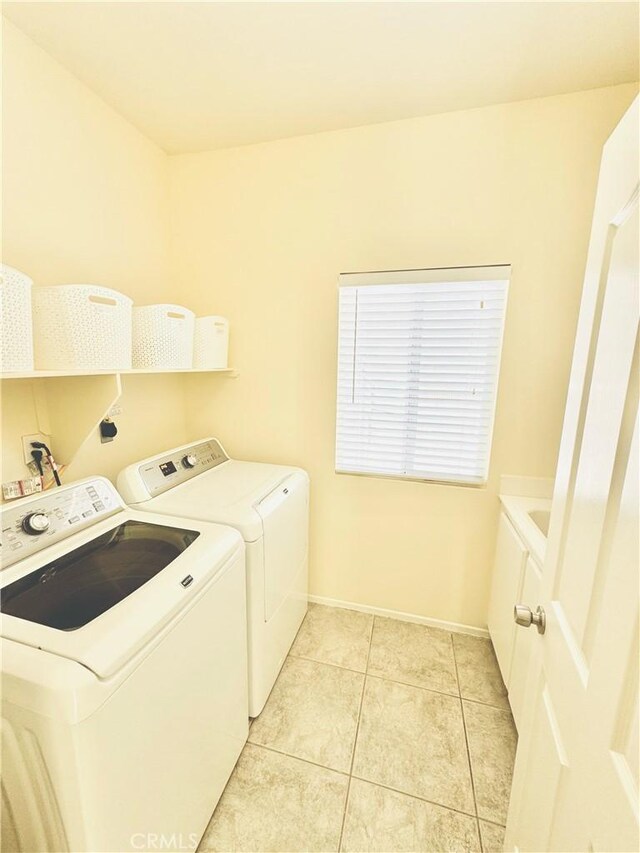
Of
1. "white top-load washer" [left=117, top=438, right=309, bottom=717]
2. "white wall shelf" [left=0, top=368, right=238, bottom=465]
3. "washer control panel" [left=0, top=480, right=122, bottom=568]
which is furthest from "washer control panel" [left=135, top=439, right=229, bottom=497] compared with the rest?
"white wall shelf" [left=0, top=368, right=238, bottom=465]

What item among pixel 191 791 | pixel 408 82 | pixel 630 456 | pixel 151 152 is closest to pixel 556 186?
pixel 408 82

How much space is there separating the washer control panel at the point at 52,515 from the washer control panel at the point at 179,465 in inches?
7.0

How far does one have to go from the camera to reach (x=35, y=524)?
40.5 inches

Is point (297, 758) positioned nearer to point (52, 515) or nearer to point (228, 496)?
point (228, 496)

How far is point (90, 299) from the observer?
3.68 ft

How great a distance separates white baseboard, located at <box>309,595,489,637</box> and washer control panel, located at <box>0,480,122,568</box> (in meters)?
1.44

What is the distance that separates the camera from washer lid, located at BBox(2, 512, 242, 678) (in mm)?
719

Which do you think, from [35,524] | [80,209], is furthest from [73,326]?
[80,209]

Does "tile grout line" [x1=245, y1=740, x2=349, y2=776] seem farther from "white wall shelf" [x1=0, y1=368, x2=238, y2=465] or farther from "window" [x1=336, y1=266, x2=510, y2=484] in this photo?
"white wall shelf" [x1=0, y1=368, x2=238, y2=465]

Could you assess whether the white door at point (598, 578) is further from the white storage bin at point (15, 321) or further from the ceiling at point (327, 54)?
the white storage bin at point (15, 321)

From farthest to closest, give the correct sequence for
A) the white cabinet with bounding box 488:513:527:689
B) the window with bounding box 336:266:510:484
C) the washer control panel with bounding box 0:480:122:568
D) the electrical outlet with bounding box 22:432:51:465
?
the window with bounding box 336:266:510:484
the white cabinet with bounding box 488:513:527:689
the electrical outlet with bounding box 22:432:51:465
the washer control panel with bounding box 0:480:122:568

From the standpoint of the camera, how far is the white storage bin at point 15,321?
89 centimetres

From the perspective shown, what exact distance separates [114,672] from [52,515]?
2.13ft

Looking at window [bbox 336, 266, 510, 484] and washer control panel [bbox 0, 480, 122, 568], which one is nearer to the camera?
washer control panel [bbox 0, 480, 122, 568]
